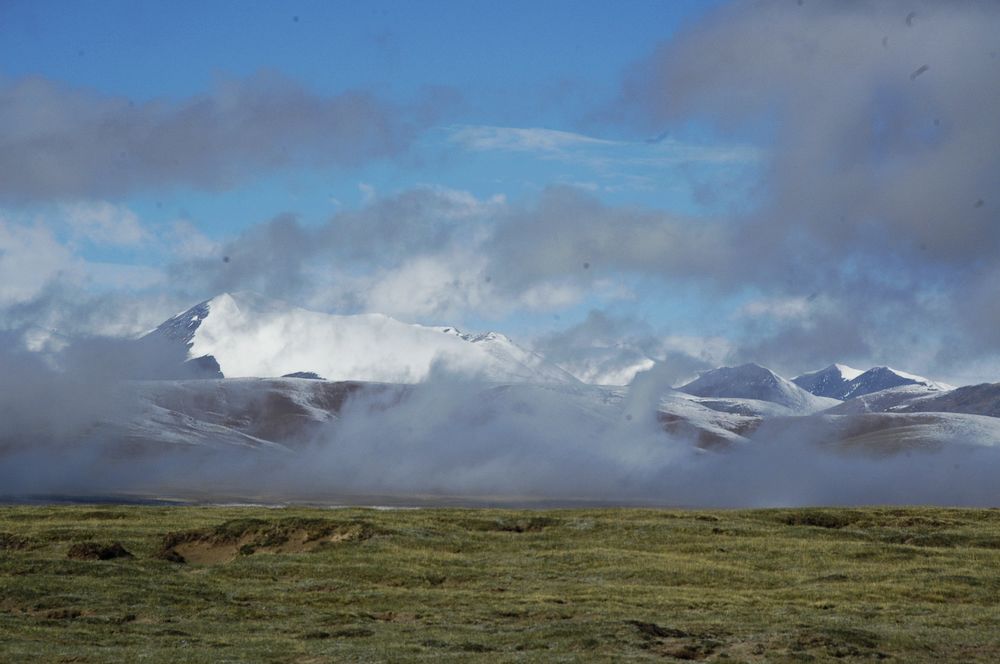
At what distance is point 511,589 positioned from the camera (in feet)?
180

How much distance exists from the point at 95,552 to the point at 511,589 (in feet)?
71.6

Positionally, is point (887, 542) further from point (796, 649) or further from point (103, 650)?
point (103, 650)

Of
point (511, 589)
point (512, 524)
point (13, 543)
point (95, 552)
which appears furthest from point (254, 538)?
point (511, 589)

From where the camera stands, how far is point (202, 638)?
40.2 metres

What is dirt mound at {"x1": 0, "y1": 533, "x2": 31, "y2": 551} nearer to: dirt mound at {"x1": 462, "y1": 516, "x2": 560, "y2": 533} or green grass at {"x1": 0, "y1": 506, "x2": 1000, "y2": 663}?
green grass at {"x1": 0, "y1": 506, "x2": 1000, "y2": 663}

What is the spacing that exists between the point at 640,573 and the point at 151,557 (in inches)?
1047

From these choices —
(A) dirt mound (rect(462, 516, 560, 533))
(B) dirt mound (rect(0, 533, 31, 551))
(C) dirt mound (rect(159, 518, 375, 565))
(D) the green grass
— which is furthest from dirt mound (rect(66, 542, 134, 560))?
(A) dirt mound (rect(462, 516, 560, 533))

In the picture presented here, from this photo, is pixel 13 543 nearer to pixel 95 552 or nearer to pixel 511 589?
pixel 95 552

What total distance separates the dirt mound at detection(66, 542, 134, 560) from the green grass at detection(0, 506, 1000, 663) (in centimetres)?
22

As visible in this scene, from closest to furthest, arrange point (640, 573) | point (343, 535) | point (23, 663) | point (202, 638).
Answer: point (23, 663), point (202, 638), point (640, 573), point (343, 535)

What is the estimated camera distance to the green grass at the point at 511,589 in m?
38.2

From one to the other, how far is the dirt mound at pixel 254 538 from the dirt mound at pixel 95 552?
3.42 meters

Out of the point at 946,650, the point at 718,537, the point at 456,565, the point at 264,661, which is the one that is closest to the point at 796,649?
the point at 946,650

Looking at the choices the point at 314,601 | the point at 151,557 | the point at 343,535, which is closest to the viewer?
the point at 314,601
